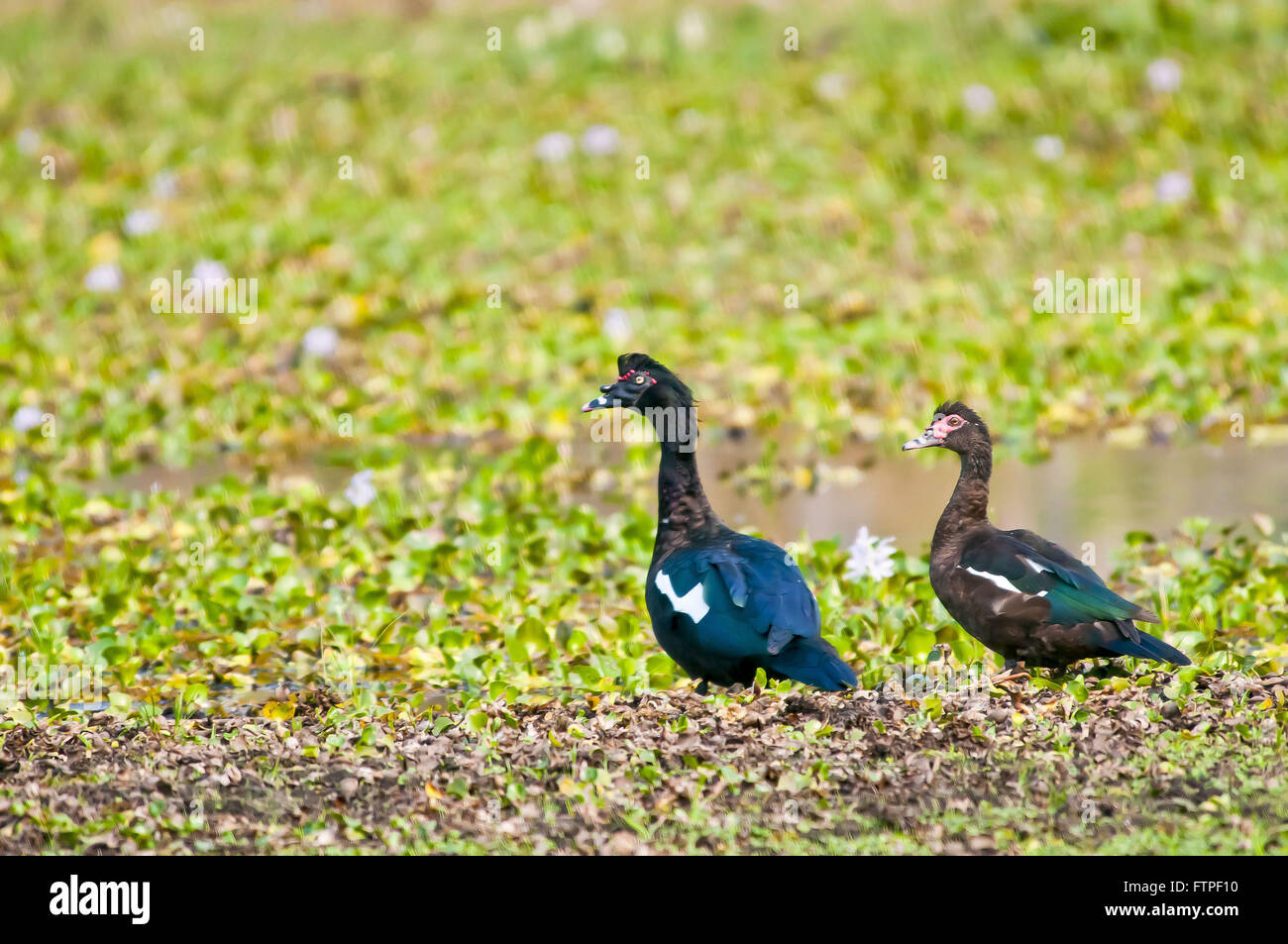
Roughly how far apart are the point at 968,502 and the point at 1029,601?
0.59 meters

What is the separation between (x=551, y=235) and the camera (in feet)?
47.7

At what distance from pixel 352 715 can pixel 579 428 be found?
5.32 m

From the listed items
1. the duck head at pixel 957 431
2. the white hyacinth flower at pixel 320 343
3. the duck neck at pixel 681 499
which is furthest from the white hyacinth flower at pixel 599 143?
the duck head at pixel 957 431

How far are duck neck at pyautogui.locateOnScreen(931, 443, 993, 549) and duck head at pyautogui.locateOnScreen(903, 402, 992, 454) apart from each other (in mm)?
26

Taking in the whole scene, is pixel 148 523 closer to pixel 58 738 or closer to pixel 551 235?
pixel 58 738

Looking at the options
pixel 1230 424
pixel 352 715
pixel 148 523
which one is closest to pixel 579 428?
pixel 148 523

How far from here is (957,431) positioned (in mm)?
6586

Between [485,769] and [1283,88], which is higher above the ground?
[1283,88]

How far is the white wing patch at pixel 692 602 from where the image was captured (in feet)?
19.9

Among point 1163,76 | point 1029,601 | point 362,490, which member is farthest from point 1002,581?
point 1163,76

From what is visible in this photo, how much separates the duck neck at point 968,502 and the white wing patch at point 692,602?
0.91 metres

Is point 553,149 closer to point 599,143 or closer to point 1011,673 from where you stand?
point 599,143

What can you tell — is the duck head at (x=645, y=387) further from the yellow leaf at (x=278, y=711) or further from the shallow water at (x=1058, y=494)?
the shallow water at (x=1058, y=494)

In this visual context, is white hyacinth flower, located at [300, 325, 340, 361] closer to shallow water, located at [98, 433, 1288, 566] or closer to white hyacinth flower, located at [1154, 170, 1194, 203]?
shallow water, located at [98, 433, 1288, 566]
